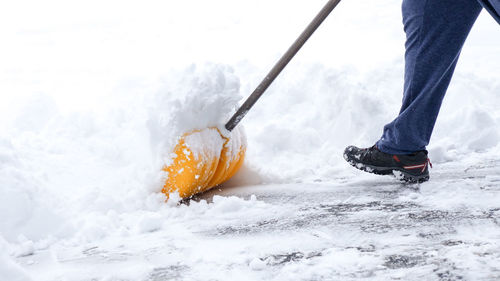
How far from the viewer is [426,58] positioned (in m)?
2.46

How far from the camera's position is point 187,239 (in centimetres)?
204

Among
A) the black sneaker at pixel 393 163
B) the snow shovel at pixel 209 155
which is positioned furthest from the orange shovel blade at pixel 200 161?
the black sneaker at pixel 393 163

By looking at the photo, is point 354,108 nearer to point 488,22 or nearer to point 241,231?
point 241,231

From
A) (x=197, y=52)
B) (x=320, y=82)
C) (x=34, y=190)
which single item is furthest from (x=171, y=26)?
(x=34, y=190)

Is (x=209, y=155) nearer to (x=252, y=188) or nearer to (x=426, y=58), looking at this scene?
(x=252, y=188)

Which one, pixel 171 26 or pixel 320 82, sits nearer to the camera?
pixel 320 82

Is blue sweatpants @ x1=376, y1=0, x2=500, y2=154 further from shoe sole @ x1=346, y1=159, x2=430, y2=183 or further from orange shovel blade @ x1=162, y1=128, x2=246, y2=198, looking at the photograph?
orange shovel blade @ x1=162, y1=128, x2=246, y2=198

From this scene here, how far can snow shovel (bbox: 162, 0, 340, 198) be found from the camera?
252 cm

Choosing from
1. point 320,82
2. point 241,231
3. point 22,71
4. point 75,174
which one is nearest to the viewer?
point 241,231

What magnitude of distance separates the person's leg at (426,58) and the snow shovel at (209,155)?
0.43 m

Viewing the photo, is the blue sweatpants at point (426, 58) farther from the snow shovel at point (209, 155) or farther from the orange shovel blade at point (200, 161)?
Result: the orange shovel blade at point (200, 161)

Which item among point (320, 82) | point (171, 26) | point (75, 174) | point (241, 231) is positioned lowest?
point (241, 231)

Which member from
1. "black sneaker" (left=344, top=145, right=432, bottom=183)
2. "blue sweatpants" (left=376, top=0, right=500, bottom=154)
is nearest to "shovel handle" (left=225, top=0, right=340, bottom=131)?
"blue sweatpants" (left=376, top=0, right=500, bottom=154)

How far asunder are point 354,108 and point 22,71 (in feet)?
13.9
